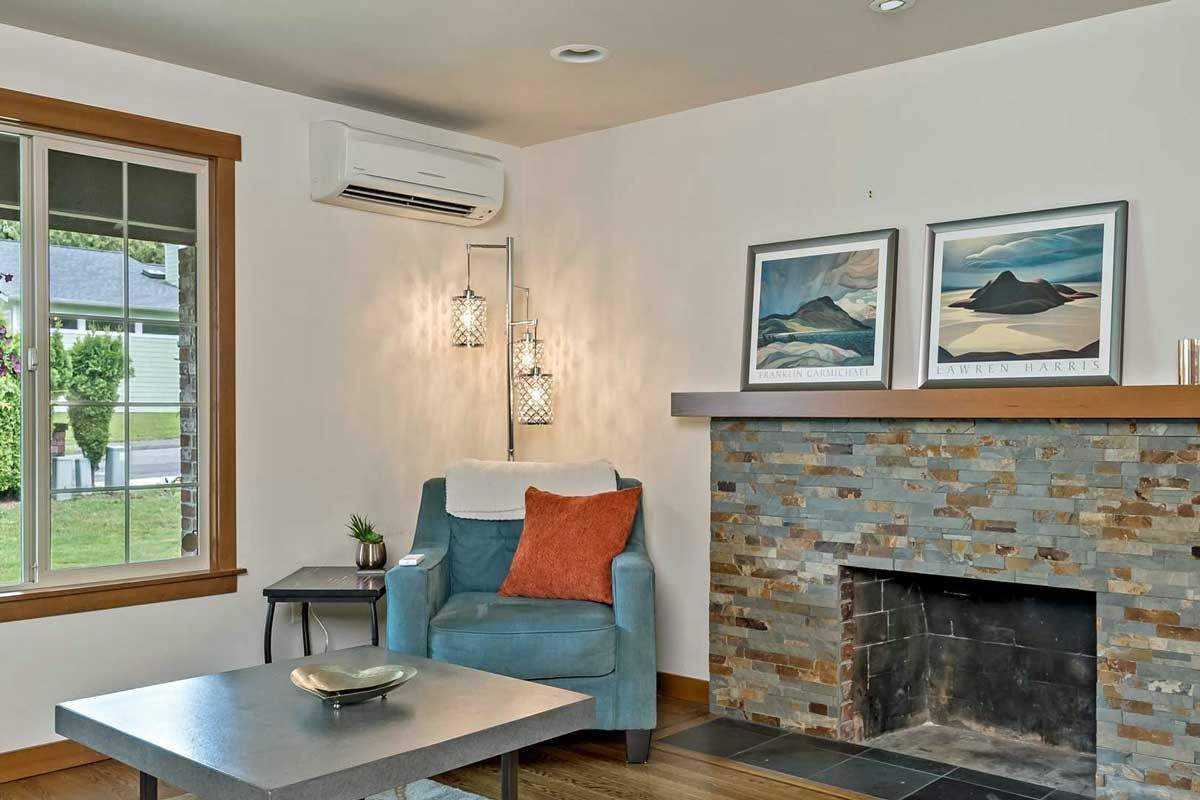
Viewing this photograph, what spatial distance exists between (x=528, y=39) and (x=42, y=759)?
285 centimetres

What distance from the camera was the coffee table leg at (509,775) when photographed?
8.45ft

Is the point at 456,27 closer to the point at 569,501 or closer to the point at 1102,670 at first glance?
the point at 569,501

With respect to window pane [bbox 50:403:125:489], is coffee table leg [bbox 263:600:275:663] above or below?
below

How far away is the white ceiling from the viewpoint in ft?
10.8

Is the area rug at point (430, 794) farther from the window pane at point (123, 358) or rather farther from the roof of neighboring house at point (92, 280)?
the roof of neighboring house at point (92, 280)

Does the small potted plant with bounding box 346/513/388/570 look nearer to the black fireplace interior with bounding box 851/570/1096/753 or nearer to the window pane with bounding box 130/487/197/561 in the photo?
the window pane with bounding box 130/487/197/561

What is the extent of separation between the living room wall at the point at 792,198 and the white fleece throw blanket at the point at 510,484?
415 millimetres

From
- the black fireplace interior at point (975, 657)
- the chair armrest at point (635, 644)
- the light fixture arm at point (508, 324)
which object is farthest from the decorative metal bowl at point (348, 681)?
the light fixture arm at point (508, 324)

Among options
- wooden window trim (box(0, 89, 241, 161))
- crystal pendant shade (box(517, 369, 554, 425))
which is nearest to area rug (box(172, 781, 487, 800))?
crystal pendant shade (box(517, 369, 554, 425))

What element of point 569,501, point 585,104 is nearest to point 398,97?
point 585,104

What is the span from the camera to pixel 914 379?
3730mm

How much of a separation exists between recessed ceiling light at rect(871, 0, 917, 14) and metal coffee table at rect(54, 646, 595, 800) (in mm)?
2217

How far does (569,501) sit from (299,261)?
1434mm

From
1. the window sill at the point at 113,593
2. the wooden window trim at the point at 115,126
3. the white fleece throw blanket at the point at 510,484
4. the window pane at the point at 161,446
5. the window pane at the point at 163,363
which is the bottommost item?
the window sill at the point at 113,593
